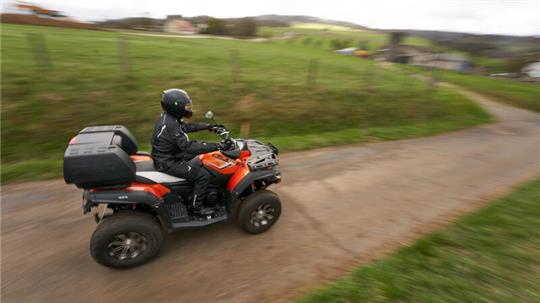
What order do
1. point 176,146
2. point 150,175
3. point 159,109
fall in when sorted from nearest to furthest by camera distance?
point 150,175
point 176,146
point 159,109

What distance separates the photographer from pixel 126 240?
390 centimetres

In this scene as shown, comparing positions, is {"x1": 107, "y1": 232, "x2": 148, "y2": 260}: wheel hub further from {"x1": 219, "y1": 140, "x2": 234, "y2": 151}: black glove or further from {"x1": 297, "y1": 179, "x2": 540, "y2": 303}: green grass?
{"x1": 297, "y1": 179, "x2": 540, "y2": 303}: green grass

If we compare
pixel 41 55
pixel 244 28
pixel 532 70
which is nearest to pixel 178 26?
pixel 244 28

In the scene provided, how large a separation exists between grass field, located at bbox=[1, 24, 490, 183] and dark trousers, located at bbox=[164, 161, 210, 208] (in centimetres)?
393

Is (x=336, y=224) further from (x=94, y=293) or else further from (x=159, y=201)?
(x=94, y=293)

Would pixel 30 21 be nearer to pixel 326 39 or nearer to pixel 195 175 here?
pixel 195 175

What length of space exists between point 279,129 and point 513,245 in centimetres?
711

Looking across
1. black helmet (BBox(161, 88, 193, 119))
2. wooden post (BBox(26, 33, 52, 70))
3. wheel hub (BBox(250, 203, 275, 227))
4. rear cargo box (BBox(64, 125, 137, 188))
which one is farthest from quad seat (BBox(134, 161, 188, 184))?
wooden post (BBox(26, 33, 52, 70))

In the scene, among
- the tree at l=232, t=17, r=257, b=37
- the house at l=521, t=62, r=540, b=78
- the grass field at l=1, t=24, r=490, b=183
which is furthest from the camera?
the tree at l=232, t=17, r=257, b=37

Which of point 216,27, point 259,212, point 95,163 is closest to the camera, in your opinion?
point 95,163

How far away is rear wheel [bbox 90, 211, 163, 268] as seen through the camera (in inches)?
147

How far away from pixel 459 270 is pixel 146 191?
14.0ft

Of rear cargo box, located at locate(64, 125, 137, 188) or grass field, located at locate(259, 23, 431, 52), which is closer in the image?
→ rear cargo box, located at locate(64, 125, 137, 188)

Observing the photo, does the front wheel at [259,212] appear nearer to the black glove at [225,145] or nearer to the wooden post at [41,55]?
the black glove at [225,145]
